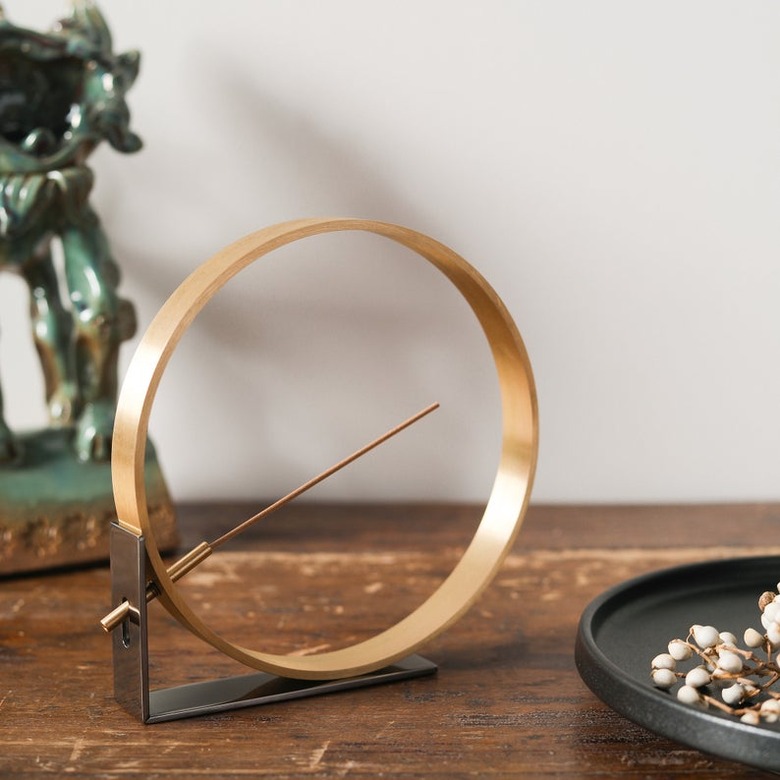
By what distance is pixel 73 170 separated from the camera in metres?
0.79

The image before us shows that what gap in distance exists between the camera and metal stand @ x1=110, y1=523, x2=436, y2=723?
1.71 feet

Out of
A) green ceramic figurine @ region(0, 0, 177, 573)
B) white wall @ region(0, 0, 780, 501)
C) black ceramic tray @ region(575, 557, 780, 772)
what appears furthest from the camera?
white wall @ region(0, 0, 780, 501)

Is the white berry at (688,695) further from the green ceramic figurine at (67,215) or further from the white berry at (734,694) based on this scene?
the green ceramic figurine at (67,215)

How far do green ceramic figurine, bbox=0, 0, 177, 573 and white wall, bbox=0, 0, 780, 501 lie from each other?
0.40 feet

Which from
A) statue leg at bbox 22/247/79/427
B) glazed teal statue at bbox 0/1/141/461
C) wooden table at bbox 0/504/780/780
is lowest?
wooden table at bbox 0/504/780/780

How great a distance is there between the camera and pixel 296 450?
0.96 m

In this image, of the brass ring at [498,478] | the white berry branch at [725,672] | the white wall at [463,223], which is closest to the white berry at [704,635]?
the white berry branch at [725,672]

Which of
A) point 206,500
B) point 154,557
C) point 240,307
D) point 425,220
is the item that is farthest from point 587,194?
point 154,557

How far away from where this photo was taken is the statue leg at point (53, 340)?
2.82 ft

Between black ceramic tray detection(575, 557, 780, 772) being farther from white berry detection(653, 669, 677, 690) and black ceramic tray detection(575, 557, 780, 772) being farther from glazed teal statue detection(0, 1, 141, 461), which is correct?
glazed teal statue detection(0, 1, 141, 461)

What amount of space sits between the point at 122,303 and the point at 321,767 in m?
0.46

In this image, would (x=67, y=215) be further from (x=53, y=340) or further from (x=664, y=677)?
(x=664, y=677)

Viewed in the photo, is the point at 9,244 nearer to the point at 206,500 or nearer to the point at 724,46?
the point at 206,500

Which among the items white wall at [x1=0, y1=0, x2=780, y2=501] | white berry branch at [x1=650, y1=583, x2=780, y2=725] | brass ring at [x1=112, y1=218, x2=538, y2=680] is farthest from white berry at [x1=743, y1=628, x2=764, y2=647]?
white wall at [x1=0, y1=0, x2=780, y2=501]
